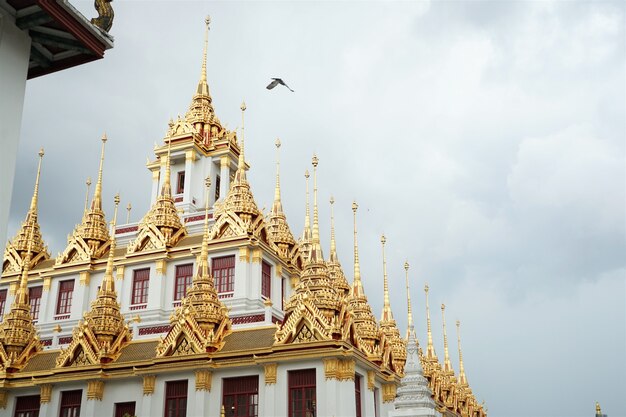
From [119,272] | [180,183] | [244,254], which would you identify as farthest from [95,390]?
[180,183]

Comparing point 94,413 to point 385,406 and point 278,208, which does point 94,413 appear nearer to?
point 385,406

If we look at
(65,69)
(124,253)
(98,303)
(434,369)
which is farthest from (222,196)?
(65,69)

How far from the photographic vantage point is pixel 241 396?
2594 cm

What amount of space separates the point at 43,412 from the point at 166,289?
340 inches

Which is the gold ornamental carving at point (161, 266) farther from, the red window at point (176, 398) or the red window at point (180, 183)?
the red window at point (176, 398)

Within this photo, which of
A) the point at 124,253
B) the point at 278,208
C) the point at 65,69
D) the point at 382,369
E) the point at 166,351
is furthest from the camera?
the point at 278,208

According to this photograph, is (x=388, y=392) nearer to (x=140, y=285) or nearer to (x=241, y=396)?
(x=241, y=396)

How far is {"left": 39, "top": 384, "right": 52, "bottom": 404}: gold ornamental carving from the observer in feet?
93.7

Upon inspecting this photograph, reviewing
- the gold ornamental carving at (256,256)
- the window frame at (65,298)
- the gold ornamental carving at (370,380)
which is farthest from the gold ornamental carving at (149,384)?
the window frame at (65,298)

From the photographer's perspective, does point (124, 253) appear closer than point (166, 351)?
No

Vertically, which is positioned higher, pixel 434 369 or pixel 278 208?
pixel 278 208

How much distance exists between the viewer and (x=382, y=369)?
96.5 feet

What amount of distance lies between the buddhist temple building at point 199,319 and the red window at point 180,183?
0.09 m

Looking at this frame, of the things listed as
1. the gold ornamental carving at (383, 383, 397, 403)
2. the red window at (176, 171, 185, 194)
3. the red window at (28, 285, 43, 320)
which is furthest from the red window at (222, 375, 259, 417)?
the red window at (176, 171, 185, 194)
